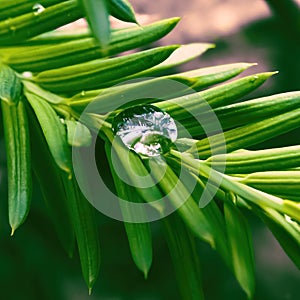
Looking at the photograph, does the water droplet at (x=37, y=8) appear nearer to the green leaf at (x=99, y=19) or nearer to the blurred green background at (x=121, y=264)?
the green leaf at (x=99, y=19)

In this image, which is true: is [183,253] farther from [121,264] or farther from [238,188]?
[121,264]

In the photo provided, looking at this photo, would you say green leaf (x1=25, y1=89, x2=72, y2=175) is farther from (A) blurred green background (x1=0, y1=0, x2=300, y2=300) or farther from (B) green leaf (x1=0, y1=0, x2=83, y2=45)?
(A) blurred green background (x1=0, y1=0, x2=300, y2=300)

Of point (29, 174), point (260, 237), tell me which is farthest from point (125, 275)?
point (29, 174)

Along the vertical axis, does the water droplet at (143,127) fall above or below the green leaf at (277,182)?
above

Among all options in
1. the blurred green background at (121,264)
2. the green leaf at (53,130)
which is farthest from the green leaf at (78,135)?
the blurred green background at (121,264)

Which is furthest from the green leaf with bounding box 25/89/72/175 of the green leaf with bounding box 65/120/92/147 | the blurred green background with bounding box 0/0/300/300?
the blurred green background with bounding box 0/0/300/300

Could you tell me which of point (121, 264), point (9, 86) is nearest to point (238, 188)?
point (9, 86)

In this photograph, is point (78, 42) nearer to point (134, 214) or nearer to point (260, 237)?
point (134, 214)
